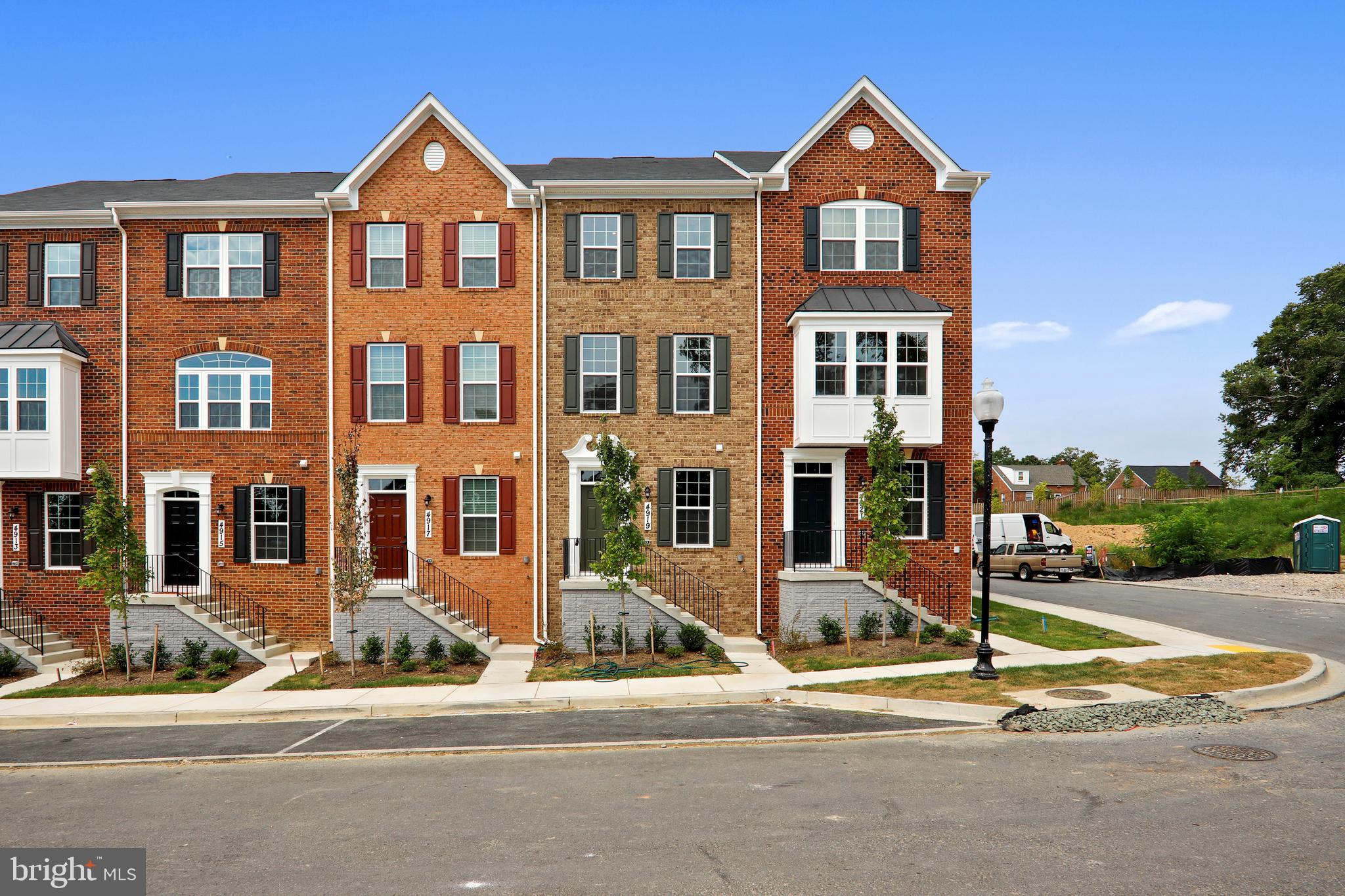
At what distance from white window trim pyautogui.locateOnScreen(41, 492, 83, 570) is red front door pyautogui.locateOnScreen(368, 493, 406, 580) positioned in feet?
22.2

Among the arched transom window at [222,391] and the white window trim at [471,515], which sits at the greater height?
the arched transom window at [222,391]

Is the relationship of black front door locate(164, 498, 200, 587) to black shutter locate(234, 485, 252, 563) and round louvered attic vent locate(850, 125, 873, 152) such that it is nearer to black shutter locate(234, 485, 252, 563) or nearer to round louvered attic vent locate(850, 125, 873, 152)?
black shutter locate(234, 485, 252, 563)

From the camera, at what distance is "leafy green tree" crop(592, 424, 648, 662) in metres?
16.0

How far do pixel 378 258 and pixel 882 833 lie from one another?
17039 millimetres

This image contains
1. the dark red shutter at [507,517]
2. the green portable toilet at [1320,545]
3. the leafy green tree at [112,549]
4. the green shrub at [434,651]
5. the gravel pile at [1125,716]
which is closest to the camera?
the gravel pile at [1125,716]

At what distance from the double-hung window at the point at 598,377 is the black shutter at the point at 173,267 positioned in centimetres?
955

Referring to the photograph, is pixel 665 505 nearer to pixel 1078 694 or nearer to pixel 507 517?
pixel 507 517

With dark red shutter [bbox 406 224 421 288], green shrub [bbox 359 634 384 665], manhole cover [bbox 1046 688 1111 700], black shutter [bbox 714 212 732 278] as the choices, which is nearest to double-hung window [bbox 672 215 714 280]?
black shutter [bbox 714 212 732 278]

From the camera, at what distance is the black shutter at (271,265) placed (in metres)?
19.5

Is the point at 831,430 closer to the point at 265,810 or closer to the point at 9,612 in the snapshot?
the point at 265,810

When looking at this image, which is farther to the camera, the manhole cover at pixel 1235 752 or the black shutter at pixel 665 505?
the black shutter at pixel 665 505

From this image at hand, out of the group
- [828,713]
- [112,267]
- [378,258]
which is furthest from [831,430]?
[112,267]

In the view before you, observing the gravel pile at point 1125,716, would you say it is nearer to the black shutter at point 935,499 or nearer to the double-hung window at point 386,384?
the black shutter at point 935,499

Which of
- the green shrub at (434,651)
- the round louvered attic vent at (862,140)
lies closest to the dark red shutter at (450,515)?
the green shrub at (434,651)
